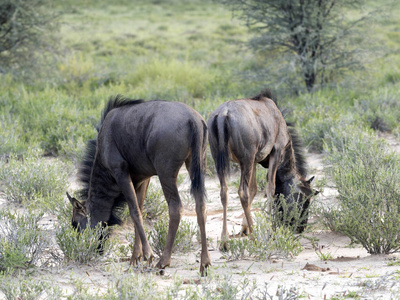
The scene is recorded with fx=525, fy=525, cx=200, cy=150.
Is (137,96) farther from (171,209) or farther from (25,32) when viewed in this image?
(171,209)

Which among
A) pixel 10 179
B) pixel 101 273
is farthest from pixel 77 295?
pixel 10 179

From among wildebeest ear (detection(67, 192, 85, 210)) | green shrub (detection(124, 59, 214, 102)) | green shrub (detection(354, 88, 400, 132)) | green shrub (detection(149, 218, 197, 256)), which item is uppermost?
wildebeest ear (detection(67, 192, 85, 210))

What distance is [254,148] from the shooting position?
525 centimetres

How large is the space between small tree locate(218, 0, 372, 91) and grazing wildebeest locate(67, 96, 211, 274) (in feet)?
27.9

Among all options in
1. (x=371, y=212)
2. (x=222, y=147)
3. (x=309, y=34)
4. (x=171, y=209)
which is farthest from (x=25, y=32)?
(x=371, y=212)

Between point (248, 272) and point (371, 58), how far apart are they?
10.3 meters

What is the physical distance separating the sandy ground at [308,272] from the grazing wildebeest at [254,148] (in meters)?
0.42

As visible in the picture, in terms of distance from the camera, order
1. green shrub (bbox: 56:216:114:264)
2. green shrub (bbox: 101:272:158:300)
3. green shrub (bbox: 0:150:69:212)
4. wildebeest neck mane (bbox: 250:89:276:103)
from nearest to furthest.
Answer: green shrub (bbox: 101:272:158:300) < green shrub (bbox: 56:216:114:264) < wildebeest neck mane (bbox: 250:89:276:103) < green shrub (bbox: 0:150:69:212)

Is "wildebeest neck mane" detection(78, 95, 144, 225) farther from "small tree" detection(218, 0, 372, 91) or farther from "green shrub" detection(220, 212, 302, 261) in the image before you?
"small tree" detection(218, 0, 372, 91)

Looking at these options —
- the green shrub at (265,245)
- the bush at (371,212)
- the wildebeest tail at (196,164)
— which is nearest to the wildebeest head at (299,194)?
the bush at (371,212)

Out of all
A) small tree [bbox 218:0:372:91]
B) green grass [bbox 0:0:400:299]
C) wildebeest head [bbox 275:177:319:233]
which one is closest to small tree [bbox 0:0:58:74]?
green grass [bbox 0:0:400:299]

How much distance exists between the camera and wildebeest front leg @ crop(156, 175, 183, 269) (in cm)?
438

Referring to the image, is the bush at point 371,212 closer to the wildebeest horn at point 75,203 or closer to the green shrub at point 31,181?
the wildebeest horn at point 75,203

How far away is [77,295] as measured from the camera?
3641 millimetres
